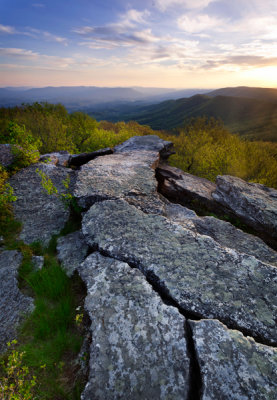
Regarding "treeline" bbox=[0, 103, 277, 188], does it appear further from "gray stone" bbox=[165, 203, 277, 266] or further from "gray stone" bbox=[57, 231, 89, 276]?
"gray stone" bbox=[165, 203, 277, 266]

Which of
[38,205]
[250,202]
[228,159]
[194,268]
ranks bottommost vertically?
[228,159]

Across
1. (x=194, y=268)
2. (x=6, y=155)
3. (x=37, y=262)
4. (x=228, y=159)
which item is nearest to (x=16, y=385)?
(x=37, y=262)

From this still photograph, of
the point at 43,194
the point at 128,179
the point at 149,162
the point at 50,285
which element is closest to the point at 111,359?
the point at 50,285

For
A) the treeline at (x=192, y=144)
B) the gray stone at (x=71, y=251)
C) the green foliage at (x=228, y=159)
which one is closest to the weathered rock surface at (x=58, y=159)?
the treeline at (x=192, y=144)

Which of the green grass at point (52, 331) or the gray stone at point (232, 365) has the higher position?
the gray stone at point (232, 365)

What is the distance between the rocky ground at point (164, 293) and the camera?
10.00 ft

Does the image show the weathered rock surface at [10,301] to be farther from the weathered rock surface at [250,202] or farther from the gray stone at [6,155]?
the weathered rock surface at [250,202]

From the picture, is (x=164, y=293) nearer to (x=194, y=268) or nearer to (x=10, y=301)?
(x=194, y=268)

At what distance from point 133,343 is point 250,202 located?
7403 millimetres

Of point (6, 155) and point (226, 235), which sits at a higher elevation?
point (6, 155)

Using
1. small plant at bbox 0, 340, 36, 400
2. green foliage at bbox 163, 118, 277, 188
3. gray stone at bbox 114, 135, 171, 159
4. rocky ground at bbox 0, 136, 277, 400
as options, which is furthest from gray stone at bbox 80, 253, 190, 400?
green foliage at bbox 163, 118, 277, 188

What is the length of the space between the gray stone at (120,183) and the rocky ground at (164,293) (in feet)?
0.17

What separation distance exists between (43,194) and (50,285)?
5345mm

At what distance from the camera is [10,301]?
4.91 meters
